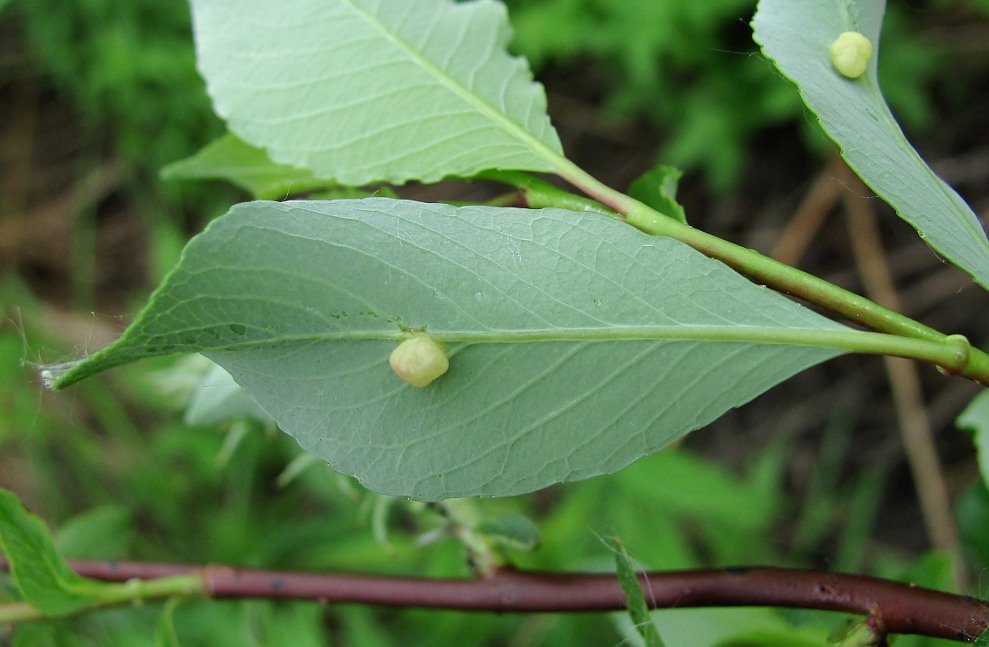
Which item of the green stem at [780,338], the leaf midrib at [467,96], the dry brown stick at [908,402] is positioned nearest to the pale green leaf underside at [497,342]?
the green stem at [780,338]

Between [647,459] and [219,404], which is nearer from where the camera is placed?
[219,404]

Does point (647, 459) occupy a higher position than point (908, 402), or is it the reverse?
point (908, 402)

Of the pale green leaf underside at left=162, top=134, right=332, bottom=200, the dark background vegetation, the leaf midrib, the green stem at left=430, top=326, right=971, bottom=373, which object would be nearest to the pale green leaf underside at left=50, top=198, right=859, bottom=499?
the green stem at left=430, top=326, right=971, bottom=373

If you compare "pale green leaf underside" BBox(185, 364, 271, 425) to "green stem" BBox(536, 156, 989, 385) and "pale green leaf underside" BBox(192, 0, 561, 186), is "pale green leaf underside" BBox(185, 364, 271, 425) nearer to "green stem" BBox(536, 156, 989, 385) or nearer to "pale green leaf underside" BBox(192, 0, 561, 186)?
"pale green leaf underside" BBox(192, 0, 561, 186)

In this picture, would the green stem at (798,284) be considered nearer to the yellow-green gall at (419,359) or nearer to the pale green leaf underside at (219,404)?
the yellow-green gall at (419,359)

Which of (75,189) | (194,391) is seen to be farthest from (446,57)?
(75,189)

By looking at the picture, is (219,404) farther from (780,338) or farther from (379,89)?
(780,338)

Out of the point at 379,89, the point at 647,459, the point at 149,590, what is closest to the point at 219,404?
the point at 149,590
